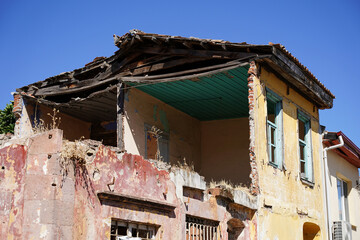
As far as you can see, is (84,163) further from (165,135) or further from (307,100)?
(307,100)

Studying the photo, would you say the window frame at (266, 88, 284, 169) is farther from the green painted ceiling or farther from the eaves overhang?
the green painted ceiling

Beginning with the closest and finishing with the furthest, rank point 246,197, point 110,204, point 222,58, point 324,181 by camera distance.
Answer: point 110,204 → point 246,197 → point 222,58 → point 324,181

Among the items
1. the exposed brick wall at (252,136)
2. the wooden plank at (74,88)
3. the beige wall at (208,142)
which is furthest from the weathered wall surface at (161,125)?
the exposed brick wall at (252,136)

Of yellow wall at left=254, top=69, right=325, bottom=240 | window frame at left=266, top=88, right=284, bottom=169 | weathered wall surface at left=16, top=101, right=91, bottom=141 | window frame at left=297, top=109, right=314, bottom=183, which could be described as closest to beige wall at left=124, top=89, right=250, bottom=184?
window frame at left=297, top=109, right=314, bottom=183

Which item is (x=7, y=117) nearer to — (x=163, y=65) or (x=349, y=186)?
(x=163, y=65)

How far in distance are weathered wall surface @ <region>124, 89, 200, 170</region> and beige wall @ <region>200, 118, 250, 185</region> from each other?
1.07 ft

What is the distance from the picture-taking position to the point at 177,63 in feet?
46.2

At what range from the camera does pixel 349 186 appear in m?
20.1

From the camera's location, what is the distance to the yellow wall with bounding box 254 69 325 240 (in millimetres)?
13359

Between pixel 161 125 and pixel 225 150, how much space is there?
297cm

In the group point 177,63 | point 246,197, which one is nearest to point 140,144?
point 177,63

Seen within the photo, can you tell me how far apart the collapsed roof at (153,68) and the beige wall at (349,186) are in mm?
3143

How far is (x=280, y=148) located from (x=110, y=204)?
6.72 metres

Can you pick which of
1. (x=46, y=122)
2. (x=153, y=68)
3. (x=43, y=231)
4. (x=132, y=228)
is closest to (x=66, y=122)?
(x=46, y=122)
